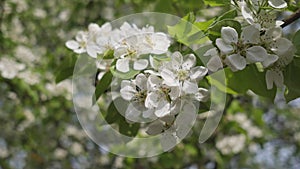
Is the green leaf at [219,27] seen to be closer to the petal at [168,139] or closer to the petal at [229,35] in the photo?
the petal at [229,35]

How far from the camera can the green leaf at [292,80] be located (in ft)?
3.10

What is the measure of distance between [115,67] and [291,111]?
3512 millimetres

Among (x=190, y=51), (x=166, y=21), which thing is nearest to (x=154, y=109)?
(x=190, y=51)

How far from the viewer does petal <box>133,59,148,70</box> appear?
1020 millimetres

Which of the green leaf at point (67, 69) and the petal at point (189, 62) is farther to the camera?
the green leaf at point (67, 69)

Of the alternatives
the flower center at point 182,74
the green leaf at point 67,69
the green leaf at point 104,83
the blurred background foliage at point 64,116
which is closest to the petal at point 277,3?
the flower center at point 182,74

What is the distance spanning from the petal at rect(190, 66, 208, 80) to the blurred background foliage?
1412 mm

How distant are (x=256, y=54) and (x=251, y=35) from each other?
4 cm

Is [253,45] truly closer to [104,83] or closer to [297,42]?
[297,42]

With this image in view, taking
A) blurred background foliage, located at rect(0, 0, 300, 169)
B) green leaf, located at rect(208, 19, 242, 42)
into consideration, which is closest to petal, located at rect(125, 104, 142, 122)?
green leaf, located at rect(208, 19, 242, 42)

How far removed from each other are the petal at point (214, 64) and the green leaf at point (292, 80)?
0.49 ft

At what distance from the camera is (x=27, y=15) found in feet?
11.3

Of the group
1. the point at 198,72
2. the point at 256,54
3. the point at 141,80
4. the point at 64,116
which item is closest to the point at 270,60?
the point at 256,54

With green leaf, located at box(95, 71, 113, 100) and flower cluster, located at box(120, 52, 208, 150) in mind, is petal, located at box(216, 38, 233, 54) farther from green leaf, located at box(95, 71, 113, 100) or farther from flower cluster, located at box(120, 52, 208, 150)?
green leaf, located at box(95, 71, 113, 100)
